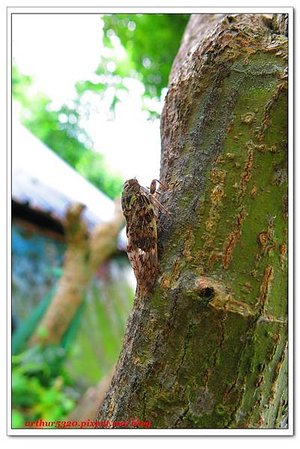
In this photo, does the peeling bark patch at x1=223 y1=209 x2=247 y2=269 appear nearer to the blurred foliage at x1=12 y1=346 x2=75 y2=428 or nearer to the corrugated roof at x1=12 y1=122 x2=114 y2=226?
the blurred foliage at x1=12 y1=346 x2=75 y2=428

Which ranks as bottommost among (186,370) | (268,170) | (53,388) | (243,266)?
(53,388)

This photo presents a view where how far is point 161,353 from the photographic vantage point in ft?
3.18

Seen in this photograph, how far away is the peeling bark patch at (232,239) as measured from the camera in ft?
3.17

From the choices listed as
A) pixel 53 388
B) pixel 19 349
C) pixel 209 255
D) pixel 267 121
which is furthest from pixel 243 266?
pixel 19 349

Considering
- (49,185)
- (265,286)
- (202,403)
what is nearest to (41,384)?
(49,185)

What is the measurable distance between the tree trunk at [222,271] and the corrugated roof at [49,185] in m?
2.25

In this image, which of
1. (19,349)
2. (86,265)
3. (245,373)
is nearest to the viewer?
(245,373)

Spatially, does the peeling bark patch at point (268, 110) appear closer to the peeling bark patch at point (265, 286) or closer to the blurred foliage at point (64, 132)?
the peeling bark patch at point (265, 286)

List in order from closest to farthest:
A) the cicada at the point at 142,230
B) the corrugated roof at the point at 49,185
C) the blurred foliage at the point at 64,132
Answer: the cicada at the point at 142,230, the blurred foliage at the point at 64,132, the corrugated roof at the point at 49,185

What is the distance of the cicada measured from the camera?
104 centimetres

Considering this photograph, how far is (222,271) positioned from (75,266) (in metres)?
3.01

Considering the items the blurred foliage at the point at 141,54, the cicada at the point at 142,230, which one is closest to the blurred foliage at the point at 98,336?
the blurred foliage at the point at 141,54
